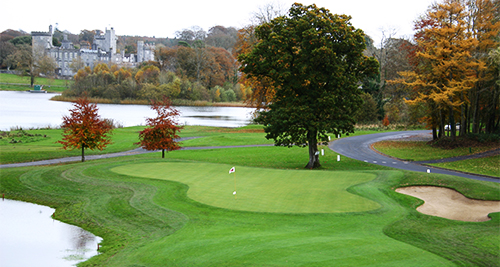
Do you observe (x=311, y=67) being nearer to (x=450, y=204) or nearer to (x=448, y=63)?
(x=450, y=204)

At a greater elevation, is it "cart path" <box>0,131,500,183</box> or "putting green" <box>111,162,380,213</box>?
"putting green" <box>111,162,380,213</box>

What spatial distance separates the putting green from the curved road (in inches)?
402

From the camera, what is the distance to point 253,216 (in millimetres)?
12688

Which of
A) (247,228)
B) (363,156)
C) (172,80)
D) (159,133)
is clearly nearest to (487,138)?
(363,156)

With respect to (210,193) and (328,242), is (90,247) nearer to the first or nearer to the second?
(210,193)

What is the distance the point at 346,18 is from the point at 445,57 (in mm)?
15372

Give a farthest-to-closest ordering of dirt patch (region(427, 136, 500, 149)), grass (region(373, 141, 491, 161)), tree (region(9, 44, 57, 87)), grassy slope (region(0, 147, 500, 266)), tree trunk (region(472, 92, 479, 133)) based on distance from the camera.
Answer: tree (region(9, 44, 57, 87)) → tree trunk (region(472, 92, 479, 133)) → dirt patch (region(427, 136, 500, 149)) → grass (region(373, 141, 491, 161)) → grassy slope (region(0, 147, 500, 266))

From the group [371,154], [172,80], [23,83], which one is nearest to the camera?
[371,154]

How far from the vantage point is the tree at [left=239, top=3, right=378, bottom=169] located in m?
24.0

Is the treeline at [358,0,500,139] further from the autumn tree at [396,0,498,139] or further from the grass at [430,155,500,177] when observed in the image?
the grass at [430,155,500,177]

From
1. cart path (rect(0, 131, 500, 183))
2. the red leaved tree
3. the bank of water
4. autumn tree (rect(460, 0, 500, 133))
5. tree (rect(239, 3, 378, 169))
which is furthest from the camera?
autumn tree (rect(460, 0, 500, 133))

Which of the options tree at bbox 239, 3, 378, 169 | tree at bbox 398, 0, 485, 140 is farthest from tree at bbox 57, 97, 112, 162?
tree at bbox 398, 0, 485, 140

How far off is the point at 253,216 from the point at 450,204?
7.90 meters

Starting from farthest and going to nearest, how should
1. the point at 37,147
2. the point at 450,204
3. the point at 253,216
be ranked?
the point at 37,147
the point at 450,204
the point at 253,216
